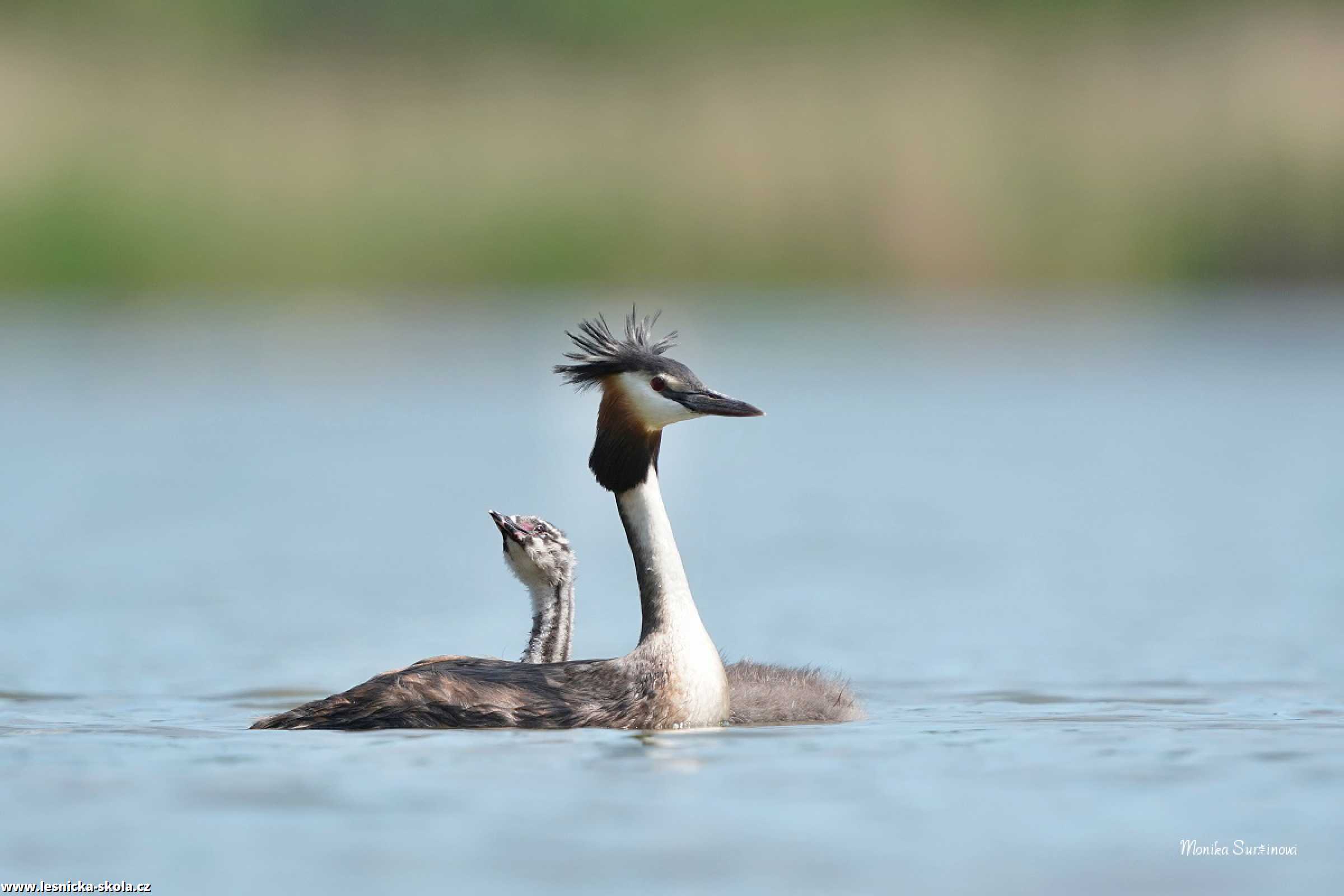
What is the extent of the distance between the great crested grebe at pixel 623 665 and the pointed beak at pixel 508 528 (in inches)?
24.6

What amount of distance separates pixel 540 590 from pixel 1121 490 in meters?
9.81

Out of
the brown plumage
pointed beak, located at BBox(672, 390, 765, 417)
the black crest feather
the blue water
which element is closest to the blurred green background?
the blue water

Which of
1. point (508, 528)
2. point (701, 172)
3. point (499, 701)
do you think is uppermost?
point (701, 172)

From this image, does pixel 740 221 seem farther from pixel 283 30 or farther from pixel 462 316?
pixel 283 30

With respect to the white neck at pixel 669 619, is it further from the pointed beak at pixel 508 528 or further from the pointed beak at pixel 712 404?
the pointed beak at pixel 508 528

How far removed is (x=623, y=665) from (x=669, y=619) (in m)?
0.25

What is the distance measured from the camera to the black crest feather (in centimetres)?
948

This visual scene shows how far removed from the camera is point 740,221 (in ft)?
93.8

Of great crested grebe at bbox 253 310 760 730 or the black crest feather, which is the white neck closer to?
great crested grebe at bbox 253 310 760 730

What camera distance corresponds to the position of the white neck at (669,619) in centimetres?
932

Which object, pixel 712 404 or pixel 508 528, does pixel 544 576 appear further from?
pixel 712 404

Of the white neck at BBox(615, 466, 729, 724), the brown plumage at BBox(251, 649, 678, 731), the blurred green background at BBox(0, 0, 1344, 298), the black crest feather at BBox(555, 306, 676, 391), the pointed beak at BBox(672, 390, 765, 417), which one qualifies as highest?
the blurred green background at BBox(0, 0, 1344, 298)

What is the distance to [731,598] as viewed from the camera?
1416 cm

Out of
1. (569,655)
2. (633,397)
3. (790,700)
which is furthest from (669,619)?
(569,655)
